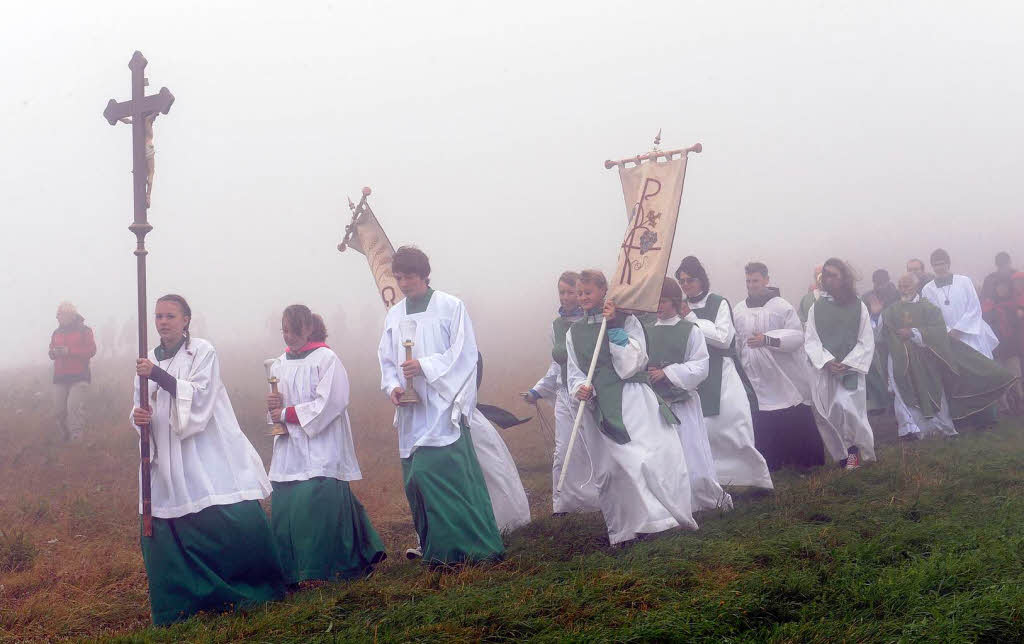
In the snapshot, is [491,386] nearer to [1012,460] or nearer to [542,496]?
[542,496]

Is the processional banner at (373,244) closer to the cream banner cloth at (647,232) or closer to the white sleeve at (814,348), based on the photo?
the cream banner cloth at (647,232)

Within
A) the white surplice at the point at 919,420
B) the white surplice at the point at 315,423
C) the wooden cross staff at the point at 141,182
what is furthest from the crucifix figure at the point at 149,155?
the white surplice at the point at 919,420

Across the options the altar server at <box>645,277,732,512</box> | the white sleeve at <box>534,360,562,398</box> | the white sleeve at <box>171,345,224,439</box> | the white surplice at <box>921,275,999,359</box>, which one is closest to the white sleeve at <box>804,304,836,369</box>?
the altar server at <box>645,277,732,512</box>

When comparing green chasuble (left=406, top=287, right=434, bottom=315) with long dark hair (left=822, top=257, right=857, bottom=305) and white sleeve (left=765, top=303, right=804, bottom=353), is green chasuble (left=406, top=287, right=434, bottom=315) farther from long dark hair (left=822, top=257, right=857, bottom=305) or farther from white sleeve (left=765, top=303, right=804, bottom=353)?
long dark hair (left=822, top=257, right=857, bottom=305)

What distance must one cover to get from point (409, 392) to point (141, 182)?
81.8 inches

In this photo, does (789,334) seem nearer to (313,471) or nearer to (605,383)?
(605,383)

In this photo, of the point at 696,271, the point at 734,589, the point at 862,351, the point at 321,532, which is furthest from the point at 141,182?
the point at 862,351

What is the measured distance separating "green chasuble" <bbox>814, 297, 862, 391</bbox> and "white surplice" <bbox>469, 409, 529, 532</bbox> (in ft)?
11.5

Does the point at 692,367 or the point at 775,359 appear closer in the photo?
the point at 692,367

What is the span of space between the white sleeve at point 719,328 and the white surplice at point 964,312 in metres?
4.39

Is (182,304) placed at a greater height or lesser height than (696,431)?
greater

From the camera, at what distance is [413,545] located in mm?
7855

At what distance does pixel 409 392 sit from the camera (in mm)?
6477

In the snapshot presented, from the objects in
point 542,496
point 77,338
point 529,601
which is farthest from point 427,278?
point 77,338
